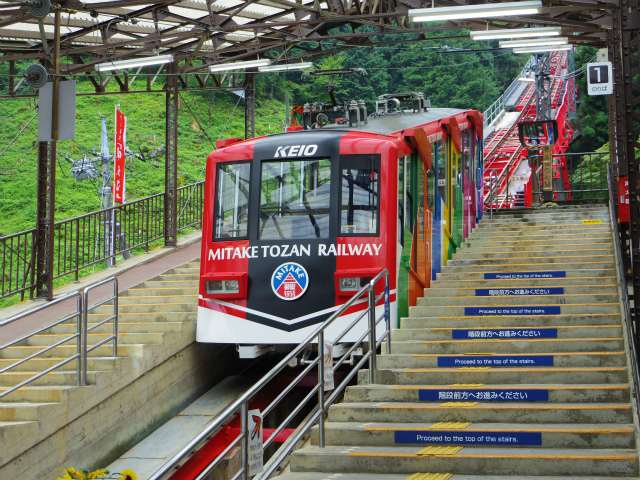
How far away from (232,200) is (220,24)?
6.61 meters

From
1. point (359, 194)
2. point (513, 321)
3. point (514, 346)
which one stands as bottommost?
point (514, 346)

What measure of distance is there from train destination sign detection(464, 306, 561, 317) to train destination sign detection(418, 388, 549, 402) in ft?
7.68

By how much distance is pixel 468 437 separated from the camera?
6504mm

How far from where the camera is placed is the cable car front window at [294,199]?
955cm

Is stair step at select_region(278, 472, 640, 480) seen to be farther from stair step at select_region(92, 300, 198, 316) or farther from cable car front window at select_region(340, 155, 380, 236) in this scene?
stair step at select_region(92, 300, 198, 316)

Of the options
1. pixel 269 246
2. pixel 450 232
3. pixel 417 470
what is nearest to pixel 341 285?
pixel 269 246

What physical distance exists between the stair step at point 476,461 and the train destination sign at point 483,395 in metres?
0.88

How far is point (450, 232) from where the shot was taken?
42.7 ft

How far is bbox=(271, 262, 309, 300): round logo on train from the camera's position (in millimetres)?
9367

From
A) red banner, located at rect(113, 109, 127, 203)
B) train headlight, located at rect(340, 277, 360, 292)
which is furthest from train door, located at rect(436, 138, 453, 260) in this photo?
red banner, located at rect(113, 109, 127, 203)

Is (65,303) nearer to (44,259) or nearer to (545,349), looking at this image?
(44,259)

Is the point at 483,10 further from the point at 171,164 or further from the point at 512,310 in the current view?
the point at 171,164

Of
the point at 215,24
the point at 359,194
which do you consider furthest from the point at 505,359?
the point at 215,24

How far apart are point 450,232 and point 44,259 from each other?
667cm
